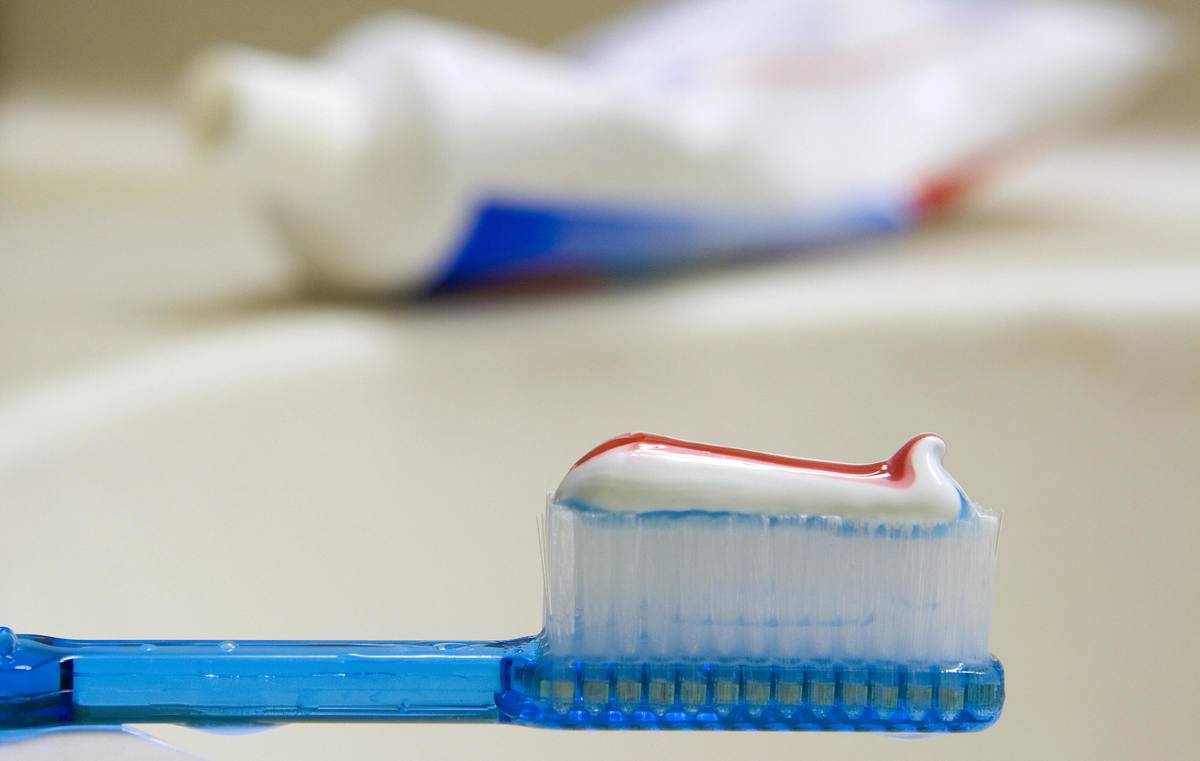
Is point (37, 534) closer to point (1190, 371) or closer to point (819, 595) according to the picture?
point (819, 595)

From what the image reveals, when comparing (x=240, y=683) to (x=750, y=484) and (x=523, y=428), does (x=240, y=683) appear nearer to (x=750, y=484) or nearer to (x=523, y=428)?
(x=750, y=484)

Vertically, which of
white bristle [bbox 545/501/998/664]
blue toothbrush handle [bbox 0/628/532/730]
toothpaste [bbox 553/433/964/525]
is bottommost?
blue toothbrush handle [bbox 0/628/532/730]

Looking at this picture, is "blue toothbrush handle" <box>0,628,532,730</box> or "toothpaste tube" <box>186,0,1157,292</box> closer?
"blue toothbrush handle" <box>0,628,532,730</box>

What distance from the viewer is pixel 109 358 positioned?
45 centimetres

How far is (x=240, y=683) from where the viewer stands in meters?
0.21

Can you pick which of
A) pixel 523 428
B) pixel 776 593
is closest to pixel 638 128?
pixel 523 428

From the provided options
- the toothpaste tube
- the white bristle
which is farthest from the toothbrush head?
the toothpaste tube

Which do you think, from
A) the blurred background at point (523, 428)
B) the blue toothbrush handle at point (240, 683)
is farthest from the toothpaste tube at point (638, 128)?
the blue toothbrush handle at point (240, 683)

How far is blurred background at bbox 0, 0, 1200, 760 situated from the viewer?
1.19 ft

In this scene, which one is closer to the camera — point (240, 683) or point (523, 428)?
point (240, 683)

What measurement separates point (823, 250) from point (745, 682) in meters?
0.45

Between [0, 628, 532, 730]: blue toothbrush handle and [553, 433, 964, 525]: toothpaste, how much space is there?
3 cm

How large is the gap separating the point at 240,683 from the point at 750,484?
83 mm

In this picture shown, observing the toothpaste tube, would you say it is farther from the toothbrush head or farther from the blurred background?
the toothbrush head
